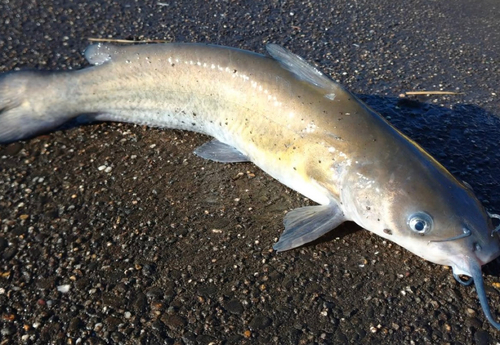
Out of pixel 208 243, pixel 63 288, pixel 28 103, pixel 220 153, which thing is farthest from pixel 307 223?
pixel 28 103

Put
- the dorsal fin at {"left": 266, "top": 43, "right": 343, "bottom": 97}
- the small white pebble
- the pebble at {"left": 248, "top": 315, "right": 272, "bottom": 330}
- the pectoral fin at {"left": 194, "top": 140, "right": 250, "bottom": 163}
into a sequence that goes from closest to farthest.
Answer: the pebble at {"left": 248, "top": 315, "right": 272, "bottom": 330} < the small white pebble < the dorsal fin at {"left": 266, "top": 43, "right": 343, "bottom": 97} < the pectoral fin at {"left": 194, "top": 140, "right": 250, "bottom": 163}

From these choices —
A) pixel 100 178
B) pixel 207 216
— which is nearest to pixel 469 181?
pixel 207 216

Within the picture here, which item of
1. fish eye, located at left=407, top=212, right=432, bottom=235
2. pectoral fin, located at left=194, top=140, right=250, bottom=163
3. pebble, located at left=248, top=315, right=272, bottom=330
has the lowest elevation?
pectoral fin, located at left=194, top=140, right=250, bottom=163

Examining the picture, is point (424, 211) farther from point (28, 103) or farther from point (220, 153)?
point (28, 103)

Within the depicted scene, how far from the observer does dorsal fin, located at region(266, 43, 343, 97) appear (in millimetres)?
2852

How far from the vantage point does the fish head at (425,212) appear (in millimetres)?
2309

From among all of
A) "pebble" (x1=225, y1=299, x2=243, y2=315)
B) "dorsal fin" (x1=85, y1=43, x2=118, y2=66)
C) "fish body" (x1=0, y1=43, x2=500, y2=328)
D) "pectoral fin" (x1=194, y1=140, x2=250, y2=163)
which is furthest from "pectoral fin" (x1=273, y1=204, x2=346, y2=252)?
"dorsal fin" (x1=85, y1=43, x2=118, y2=66)

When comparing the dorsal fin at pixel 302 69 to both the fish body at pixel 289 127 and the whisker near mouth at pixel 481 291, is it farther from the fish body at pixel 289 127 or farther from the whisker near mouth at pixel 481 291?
the whisker near mouth at pixel 481 291

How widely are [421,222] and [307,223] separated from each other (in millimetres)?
561

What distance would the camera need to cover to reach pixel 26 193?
115 inches

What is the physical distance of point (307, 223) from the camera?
2.64 meters

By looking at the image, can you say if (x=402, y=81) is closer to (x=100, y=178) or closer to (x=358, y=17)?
(x=358, y=17)

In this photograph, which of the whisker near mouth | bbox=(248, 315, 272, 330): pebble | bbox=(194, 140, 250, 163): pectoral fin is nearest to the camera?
the whisker near mouth

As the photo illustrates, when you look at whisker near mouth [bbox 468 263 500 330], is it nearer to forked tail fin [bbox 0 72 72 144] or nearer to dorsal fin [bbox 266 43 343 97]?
dorsal fin [bbox 266 43 343 97]
